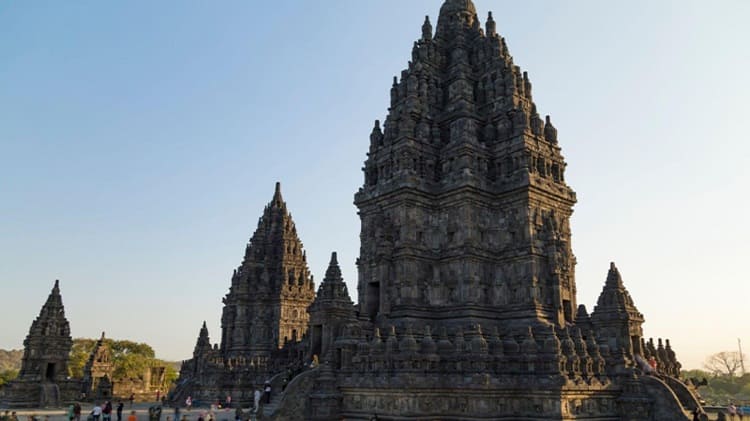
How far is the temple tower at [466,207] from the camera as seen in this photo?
101ft

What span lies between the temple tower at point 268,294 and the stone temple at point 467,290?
43.5 ft

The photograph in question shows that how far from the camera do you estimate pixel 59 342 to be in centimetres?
4584

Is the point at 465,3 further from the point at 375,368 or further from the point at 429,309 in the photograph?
the point at 375,368

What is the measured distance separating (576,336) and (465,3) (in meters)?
24.7

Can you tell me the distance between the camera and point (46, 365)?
45156 millimetres

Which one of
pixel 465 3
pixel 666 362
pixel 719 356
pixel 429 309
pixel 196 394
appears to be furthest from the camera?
pixel 719 356

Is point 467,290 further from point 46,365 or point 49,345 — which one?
point 46,365

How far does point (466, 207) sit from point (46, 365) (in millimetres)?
35067

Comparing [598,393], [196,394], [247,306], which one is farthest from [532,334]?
[247,306]

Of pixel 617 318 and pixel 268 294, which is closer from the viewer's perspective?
pixel 617 318

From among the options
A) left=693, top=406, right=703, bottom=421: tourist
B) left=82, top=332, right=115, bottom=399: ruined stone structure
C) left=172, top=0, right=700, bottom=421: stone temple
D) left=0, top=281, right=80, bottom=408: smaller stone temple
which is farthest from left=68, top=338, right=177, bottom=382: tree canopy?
left=693, top=406, right=703, bottom=421: tourist

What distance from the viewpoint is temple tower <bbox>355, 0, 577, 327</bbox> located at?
30.7 meters

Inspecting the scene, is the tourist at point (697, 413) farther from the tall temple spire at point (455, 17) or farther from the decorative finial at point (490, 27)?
the tall temple spire at point (455, 17)

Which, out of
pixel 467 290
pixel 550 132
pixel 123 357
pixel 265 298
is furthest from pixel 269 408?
pixel 123 357
